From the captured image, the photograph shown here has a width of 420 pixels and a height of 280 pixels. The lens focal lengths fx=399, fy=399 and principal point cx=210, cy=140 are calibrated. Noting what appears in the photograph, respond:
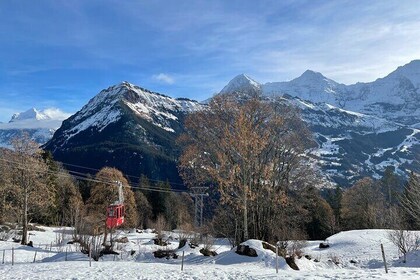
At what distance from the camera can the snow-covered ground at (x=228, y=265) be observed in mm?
Answer: 19000

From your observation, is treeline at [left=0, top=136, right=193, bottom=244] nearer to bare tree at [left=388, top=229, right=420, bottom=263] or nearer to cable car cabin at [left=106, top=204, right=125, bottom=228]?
cable car cabin at [left=106, top=204, right=125, bottom=228]

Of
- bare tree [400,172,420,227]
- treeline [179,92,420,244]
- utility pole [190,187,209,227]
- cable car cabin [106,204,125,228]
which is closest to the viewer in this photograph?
bare tree [400,172,420,227]

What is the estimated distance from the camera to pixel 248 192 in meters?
29.6

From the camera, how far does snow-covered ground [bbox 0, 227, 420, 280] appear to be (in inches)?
748

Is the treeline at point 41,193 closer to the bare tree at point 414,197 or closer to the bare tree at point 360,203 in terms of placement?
the bare tree at point 414,197

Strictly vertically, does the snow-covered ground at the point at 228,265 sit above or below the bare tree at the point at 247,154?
below

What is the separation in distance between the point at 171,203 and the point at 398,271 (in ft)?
244

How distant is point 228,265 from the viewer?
78.5 ft

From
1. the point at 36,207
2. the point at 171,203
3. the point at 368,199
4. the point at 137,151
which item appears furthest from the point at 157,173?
the point at 36,207

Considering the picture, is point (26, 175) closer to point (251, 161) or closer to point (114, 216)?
Answer: point (114, 216)

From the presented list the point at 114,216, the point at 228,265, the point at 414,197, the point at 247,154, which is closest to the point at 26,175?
the point at 114,216

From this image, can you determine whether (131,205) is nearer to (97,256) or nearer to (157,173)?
(97,256)

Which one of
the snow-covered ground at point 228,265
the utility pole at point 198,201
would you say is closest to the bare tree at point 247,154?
the snow-covered ground at point 228,265

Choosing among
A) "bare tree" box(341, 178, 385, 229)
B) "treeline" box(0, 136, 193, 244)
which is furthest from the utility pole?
"bare tree" box(341, 178, 385, 229)
